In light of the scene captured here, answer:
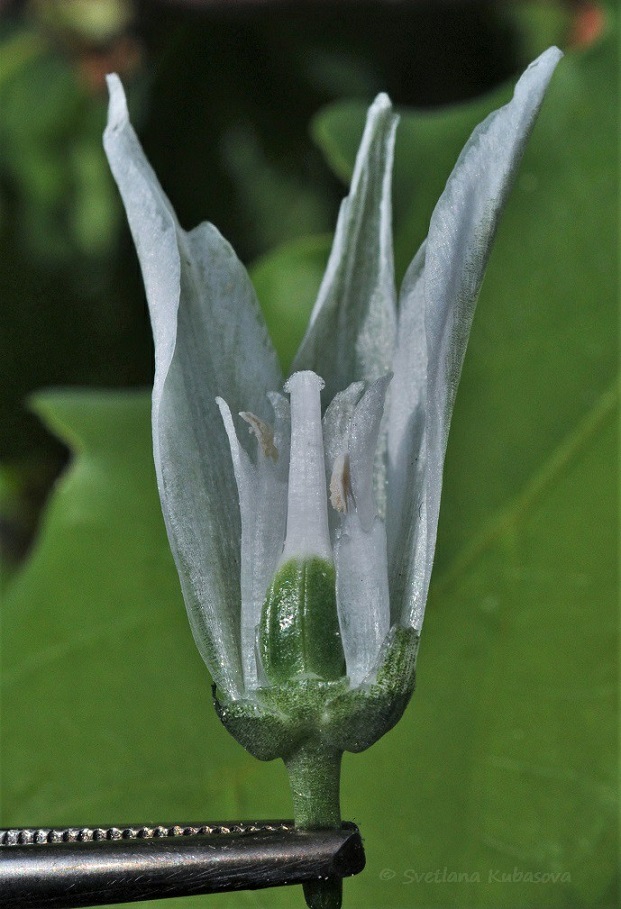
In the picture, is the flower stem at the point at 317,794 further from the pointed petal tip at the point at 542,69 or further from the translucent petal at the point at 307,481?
the pointed petal tip at the point at 542,69

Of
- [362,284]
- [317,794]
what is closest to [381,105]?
[362,284]

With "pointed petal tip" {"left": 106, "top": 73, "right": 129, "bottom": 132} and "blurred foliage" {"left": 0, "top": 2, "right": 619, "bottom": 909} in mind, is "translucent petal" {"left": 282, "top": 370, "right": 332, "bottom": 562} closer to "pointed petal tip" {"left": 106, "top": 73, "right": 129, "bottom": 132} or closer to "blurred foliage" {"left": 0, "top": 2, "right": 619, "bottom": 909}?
"pointed petal tip" {"left": 106, "top": 73, "right": 129, "bottom": 132}

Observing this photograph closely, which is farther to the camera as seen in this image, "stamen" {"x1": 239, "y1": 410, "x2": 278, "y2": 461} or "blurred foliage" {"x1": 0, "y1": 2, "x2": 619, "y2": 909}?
"blurred foliage" {"x1": 0, "y1": 2, "x2": 619, "y2": 909}

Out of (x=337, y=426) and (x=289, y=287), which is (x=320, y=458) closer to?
(x=337, y=426)

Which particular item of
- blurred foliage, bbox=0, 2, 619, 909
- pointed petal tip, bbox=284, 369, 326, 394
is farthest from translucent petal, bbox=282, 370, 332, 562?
blurred foliage, bbox=0, 2, 619, 909

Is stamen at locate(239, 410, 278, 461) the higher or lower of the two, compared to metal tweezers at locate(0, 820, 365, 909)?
higher

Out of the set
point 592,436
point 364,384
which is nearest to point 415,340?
point 364,384
